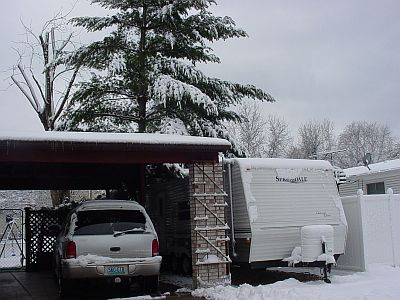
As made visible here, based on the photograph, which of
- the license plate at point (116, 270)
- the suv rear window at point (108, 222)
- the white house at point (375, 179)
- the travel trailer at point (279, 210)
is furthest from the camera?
the white house at point (375, 179)

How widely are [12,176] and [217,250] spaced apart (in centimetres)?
747

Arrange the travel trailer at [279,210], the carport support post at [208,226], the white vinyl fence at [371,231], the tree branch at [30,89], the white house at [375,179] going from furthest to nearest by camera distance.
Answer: the tree branch at [30,89] < the white house at [375,179] < the white vinyl fence at [371,231] < the travel trailer at [279,210] < the carport support post at [208,226]

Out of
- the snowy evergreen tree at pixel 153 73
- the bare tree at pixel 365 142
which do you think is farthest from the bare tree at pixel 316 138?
the snowy evergreen tree at pixel 153 73

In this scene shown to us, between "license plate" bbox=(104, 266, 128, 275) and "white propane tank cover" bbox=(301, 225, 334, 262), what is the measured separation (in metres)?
3.67

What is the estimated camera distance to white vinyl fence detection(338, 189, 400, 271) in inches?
481

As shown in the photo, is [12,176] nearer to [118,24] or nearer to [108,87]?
[108,87]

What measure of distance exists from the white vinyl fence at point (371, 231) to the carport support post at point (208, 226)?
323 cm

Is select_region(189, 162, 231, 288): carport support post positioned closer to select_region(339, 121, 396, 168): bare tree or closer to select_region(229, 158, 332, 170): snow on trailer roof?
select_region(229, 158, 332, 170): snow on trailer roof

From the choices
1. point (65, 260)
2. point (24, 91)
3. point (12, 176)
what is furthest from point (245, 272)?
point (24, 91)

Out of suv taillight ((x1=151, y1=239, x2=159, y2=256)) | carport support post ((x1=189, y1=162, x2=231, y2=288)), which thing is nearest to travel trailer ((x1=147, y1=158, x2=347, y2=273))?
carport support post ((x1=189, y1=162, x2=231, y2=288))

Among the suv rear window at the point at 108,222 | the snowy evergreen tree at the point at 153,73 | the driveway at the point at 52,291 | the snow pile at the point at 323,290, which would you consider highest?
the snowy evergreen tree at the point at 153,73

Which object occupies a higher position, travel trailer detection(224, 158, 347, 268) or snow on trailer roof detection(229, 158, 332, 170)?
snow on trailer roof detection(229, 158, 332, 170)

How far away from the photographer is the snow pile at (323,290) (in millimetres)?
9008

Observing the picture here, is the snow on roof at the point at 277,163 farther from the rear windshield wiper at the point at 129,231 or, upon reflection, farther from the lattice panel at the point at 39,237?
the lattice panel at the point at 39,237
